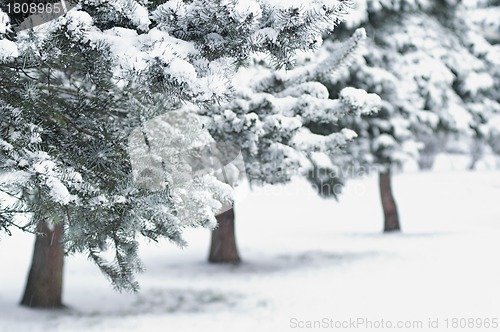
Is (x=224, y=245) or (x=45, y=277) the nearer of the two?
(x=45, y=277)

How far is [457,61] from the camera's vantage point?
15.3 metres

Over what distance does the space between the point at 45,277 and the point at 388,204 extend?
10.2m

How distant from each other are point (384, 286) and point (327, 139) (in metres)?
3.79

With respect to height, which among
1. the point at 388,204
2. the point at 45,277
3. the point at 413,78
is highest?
the point at 413,78

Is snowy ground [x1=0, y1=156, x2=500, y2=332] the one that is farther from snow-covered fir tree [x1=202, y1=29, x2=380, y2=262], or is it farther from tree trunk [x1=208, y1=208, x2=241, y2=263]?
snow-covered fir tree [x1=202, y1=29, x2=380, y2=262]

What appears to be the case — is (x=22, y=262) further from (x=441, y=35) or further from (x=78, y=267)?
(x=441, y=35)

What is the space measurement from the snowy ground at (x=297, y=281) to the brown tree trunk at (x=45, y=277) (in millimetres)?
283

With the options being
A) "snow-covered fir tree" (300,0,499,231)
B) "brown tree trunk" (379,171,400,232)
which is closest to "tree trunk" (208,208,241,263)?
"snow-covered fir tree" (300,0,499,231)

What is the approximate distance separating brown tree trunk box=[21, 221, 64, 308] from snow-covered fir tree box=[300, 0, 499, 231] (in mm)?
5245

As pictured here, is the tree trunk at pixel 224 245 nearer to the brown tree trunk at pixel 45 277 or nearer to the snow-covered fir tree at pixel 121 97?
the brown tree trunk at pixel 45 277

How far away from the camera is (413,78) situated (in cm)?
1466

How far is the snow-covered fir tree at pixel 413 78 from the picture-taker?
45.1 ft

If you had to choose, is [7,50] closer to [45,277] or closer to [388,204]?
[45,277]

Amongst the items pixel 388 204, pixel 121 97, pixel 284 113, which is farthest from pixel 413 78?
pixel 121 97
